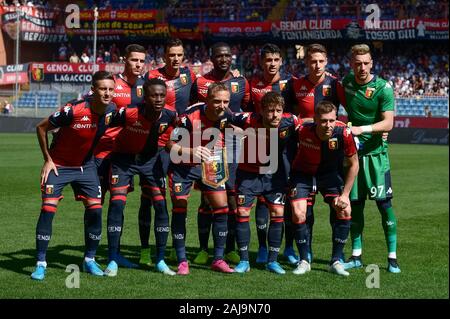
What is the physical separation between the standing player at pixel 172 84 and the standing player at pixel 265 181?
106 cm

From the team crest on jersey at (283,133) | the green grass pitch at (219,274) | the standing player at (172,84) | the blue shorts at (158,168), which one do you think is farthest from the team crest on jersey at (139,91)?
the green grass pitch at (219,274)

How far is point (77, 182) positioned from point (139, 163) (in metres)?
0.70

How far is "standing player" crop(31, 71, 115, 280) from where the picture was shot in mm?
8477

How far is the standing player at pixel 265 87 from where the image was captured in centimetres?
942

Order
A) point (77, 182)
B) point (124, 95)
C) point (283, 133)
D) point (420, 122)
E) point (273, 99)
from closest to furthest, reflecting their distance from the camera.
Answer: point (273, 99)
point (77, 182)
point (283, 133)
point (124, 95)
point (420, 122)

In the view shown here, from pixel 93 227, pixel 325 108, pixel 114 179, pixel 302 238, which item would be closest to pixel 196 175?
pixel 114 179

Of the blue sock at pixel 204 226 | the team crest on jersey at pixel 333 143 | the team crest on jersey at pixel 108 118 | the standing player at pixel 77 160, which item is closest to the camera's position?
the standing player at pixel 77 160

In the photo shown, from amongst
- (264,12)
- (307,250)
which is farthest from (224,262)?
(264,12)

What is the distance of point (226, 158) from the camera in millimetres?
9070

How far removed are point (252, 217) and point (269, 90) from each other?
443cm

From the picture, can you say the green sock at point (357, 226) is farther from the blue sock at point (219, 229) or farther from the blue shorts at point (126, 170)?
the blue shorts at point (126, 170)

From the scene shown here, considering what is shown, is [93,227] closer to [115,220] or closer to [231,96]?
[115,220]

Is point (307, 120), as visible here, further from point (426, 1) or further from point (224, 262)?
point (426, 1)

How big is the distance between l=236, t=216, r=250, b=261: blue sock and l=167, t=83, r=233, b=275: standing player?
0.15 metres
